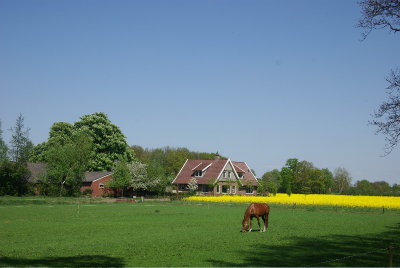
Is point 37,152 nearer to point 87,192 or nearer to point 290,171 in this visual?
point 87,192

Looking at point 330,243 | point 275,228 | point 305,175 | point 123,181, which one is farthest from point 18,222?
point 305,175

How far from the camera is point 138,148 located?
451ft

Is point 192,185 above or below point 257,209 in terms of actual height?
above

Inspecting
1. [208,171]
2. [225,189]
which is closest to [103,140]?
[208,171]

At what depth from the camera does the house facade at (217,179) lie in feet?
275

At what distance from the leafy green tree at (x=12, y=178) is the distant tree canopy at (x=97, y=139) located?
765 inches

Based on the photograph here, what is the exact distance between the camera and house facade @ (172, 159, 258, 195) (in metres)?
83.7

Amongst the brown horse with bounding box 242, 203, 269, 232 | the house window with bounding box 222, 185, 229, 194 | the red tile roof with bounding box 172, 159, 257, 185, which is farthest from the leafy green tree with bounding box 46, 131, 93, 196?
the brown horse with bounding box 242, 203, 269, 232

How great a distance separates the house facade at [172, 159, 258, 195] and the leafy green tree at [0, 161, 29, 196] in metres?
28.2

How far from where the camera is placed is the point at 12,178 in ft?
225

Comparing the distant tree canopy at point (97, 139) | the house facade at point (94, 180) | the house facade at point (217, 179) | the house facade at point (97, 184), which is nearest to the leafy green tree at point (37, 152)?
the distant tree canopy at point (97, 139)

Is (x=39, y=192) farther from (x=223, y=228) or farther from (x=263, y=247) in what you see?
(x=263, y=247)

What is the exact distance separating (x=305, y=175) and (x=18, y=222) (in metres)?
86.5

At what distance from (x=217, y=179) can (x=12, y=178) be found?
35.1 meters
